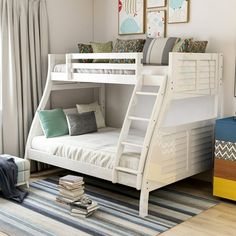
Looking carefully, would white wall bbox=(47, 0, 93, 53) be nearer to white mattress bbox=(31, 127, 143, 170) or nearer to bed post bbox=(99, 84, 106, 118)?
bed post bbox=(99, 84, 106, 118)

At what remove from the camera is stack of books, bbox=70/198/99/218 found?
11.8ft

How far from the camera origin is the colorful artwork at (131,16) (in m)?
5.07

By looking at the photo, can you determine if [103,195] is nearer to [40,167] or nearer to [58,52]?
[40,167]

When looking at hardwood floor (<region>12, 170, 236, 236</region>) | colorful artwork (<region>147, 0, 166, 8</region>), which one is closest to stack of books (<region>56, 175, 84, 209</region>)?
hardwood floor (<region>12, 170, 236, 236</region>)

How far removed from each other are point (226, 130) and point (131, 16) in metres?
2.14

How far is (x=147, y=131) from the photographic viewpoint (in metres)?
3.59

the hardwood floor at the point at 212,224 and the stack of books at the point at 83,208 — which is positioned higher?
the stack of books at the point at 83,208

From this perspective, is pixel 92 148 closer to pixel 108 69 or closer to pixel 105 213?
pixel 105 213

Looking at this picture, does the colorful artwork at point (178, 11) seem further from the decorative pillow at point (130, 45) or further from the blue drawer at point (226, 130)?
the blue drawer at point (226, 130)

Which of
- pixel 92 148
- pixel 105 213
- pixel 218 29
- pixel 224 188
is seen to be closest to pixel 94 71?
pixel 92 148

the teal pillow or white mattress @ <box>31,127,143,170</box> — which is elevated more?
the teal pillow

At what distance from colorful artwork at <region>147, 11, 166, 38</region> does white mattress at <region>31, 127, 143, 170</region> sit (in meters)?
1.30

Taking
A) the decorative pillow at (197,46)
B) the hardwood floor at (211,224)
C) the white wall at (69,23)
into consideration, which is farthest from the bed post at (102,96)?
the hardwood floor at (211,224)

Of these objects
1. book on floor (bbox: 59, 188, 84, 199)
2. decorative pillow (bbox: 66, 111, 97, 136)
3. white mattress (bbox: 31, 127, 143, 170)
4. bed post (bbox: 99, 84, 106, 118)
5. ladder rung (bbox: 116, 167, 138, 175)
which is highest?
bed post (bbox: 99, 84, 106, 118)
